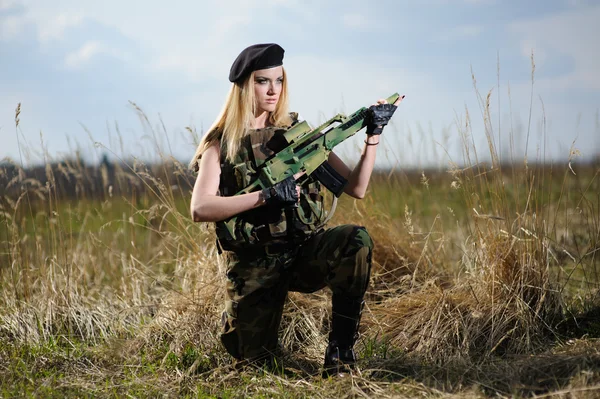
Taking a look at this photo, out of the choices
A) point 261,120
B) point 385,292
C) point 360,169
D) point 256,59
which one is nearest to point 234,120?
point 261,120

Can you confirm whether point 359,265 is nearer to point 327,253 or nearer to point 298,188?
point 327,253

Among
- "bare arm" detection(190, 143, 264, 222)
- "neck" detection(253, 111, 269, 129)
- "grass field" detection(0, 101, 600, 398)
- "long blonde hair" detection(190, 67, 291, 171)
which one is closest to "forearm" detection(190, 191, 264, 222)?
"bare arm" detection(190, 143, 264, 222)

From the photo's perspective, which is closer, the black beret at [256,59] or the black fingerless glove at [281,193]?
the black fingerless glove at [281,193]

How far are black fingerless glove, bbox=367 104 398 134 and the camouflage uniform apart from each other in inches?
17.5

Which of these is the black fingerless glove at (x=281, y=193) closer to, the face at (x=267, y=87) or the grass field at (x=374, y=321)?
the face at (x=267, y=87)

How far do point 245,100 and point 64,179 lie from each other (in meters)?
3.02

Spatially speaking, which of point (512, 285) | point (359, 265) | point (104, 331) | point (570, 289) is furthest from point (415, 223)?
point (104, 331)

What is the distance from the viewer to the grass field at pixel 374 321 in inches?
118

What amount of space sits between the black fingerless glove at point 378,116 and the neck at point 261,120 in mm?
584

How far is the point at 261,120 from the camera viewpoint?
10.6 feet

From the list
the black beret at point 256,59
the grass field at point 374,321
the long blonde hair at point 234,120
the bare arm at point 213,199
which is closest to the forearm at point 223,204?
the bare arm at point 213,199

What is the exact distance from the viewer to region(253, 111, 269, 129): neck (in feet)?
10.5

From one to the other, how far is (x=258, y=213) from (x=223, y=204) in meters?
0.24

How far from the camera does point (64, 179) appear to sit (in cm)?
545
